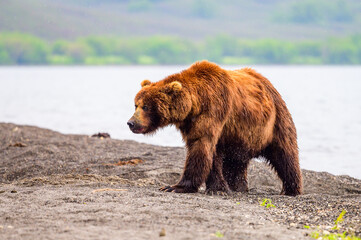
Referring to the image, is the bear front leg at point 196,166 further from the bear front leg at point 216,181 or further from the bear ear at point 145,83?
the bear ear at point 145,83

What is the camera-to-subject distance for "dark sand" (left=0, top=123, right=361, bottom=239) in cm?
557

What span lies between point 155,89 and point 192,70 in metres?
0.57

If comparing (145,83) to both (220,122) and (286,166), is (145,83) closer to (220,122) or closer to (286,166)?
(220,122)

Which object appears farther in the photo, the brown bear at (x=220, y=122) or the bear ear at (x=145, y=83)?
the bear ear at (x=145, y=83)

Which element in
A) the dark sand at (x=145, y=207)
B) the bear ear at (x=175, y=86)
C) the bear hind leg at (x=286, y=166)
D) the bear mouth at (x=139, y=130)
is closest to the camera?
the dark sand at (x=145, y=207)

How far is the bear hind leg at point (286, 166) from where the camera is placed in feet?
27.4

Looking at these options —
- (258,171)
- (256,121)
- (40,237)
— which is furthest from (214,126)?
(258,171)

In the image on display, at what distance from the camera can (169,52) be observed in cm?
12300

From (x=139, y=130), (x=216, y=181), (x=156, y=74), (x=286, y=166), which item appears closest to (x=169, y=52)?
(x=156, y=74)

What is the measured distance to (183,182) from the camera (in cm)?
755

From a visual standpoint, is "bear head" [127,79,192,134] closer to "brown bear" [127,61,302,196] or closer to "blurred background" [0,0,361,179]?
"brown bear" [127,61,302,196]

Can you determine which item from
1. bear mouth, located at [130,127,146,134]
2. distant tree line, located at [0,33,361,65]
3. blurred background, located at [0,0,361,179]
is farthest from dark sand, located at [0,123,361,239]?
distant tree line, located at [0,33,361,65]

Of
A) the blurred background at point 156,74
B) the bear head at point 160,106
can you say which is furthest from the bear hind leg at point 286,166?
the blurred background at point 156,74

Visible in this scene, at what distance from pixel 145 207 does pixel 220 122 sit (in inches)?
63.2
